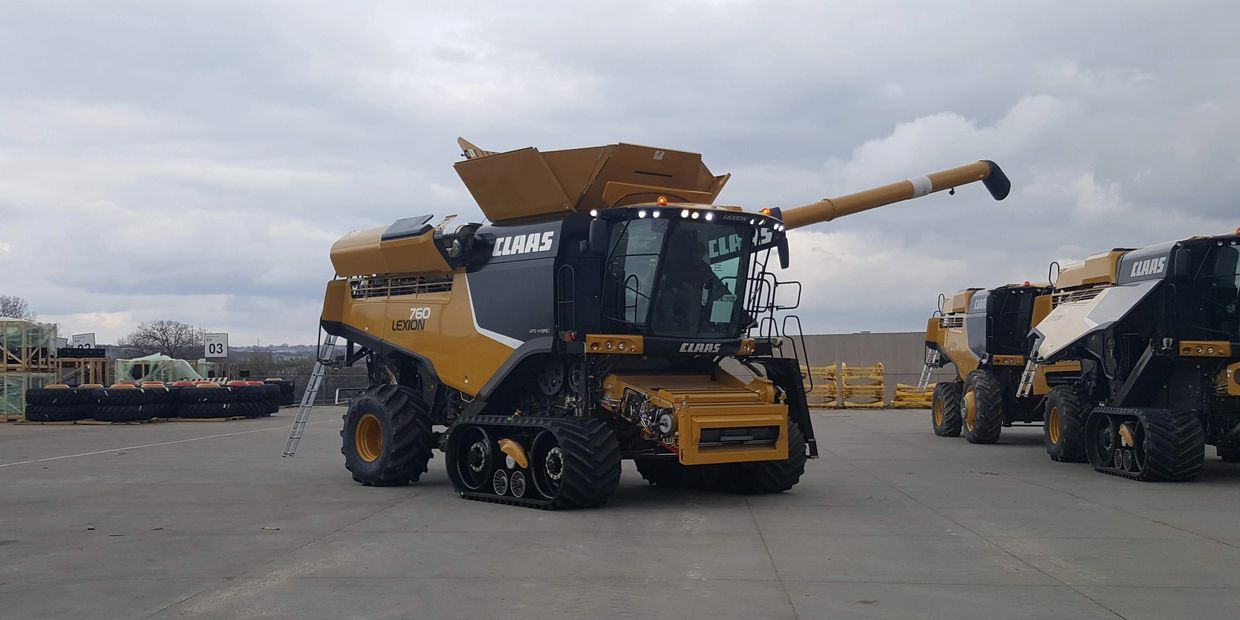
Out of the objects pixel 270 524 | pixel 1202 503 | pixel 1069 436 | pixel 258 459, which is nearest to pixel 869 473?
pixel 1069 436

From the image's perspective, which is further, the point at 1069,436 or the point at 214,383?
the point at 214,383

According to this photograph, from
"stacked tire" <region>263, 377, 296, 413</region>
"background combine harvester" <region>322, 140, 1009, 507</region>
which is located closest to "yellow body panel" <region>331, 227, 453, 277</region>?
"background combine harvester" <region>322, 140, 1009, 507</region>

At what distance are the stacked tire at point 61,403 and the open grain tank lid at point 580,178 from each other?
2327cm

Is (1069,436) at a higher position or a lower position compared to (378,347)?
lower

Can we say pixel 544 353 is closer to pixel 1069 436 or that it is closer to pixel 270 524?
pixel 270 524

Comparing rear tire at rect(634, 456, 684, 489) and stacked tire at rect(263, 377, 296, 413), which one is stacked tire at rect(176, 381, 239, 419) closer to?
stacked tire at rect(263, 377, 296, 413)

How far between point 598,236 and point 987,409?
13.1m

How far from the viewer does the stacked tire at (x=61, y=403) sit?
108 feet

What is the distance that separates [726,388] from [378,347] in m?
5.72

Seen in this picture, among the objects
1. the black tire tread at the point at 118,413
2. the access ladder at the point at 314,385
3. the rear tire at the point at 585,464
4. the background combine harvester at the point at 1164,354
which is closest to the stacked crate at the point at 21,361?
the black tire tread at the point at 118,413

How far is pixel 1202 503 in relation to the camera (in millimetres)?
12812

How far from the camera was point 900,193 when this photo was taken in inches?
845

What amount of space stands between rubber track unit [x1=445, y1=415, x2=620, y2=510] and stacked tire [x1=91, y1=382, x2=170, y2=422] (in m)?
24.5

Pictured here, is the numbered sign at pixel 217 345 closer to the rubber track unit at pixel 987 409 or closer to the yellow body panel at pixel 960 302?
the yellow body panel at pixel 960 302
